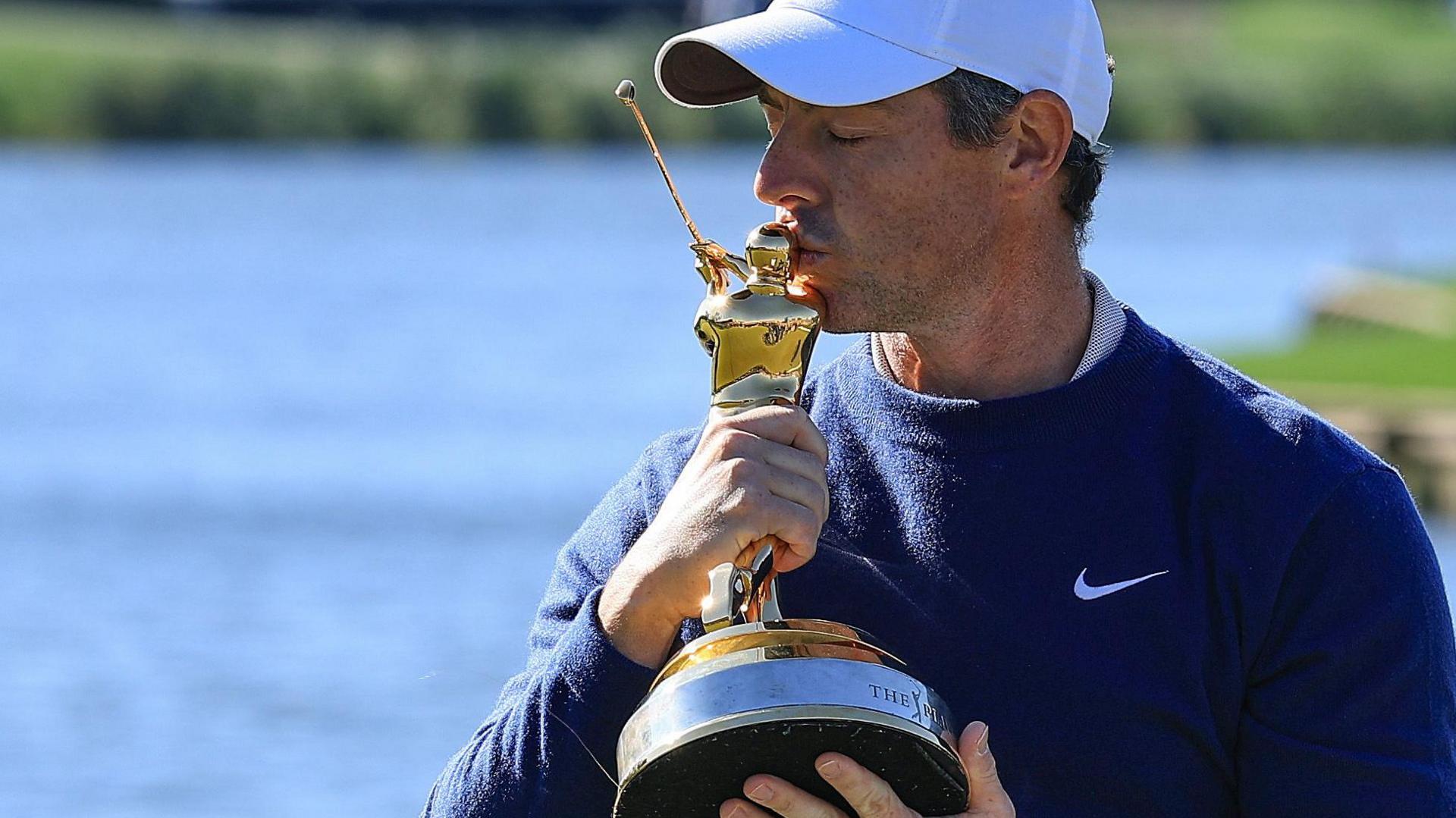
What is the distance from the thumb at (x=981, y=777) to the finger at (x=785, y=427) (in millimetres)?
357

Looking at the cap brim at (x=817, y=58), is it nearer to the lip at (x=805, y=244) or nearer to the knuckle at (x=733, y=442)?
the lip at (x=805, y=244)

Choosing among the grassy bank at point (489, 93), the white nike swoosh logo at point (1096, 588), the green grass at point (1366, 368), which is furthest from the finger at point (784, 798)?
the grassy bank at point (489, 93)

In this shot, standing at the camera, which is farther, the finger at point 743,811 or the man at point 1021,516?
the man at point 1021,516

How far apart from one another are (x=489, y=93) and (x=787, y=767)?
54.7 meters

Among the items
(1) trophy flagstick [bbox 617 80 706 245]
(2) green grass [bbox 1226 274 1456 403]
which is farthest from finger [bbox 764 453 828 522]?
(2) green grass [bbox 1226 274 1456 403]

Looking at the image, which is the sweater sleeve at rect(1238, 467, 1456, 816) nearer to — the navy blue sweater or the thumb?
the navy blue sweater

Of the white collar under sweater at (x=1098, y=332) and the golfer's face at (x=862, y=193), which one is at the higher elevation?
the golfer's face at (x=862, y=193)

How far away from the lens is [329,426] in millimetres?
21797

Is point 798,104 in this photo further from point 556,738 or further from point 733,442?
point 556,738

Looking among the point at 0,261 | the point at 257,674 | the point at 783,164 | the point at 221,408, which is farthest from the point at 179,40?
the point at 783,164

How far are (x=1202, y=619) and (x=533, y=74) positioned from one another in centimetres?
5421

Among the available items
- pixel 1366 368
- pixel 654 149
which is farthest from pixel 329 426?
pixel 654 149

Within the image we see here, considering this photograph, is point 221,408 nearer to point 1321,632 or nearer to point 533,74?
point 1321,632

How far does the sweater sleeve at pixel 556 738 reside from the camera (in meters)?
2.79
